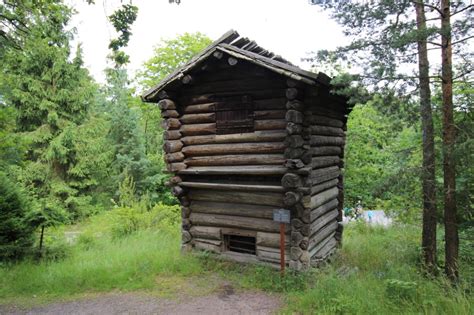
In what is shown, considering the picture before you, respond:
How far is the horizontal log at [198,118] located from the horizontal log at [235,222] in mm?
2603

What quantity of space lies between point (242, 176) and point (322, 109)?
2.80m

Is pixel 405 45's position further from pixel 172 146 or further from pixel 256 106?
pixel 172 146

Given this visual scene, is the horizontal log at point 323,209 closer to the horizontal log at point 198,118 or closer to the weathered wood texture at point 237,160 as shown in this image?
the weathered wood texture at point 237,160

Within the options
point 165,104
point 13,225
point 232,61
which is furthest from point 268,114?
point 13,225

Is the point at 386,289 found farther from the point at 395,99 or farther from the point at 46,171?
the point at 46,171

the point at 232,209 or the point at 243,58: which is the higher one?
the point at 243,58

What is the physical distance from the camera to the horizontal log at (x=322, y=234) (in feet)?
26.6

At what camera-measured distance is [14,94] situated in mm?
16922

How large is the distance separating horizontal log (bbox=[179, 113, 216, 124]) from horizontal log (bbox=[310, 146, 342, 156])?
2.71m

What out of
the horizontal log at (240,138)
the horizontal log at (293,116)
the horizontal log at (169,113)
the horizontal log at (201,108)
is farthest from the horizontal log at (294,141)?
the horizontal log at (169,113)

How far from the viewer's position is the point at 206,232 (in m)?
8.95

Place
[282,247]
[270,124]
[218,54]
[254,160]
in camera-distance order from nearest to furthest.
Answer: [282,247], [218,54], [270,124], [254,160]

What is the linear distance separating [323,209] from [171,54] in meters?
18.4

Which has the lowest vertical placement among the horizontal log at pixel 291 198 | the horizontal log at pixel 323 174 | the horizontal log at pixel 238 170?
the horizontal log at pixel 291 198
